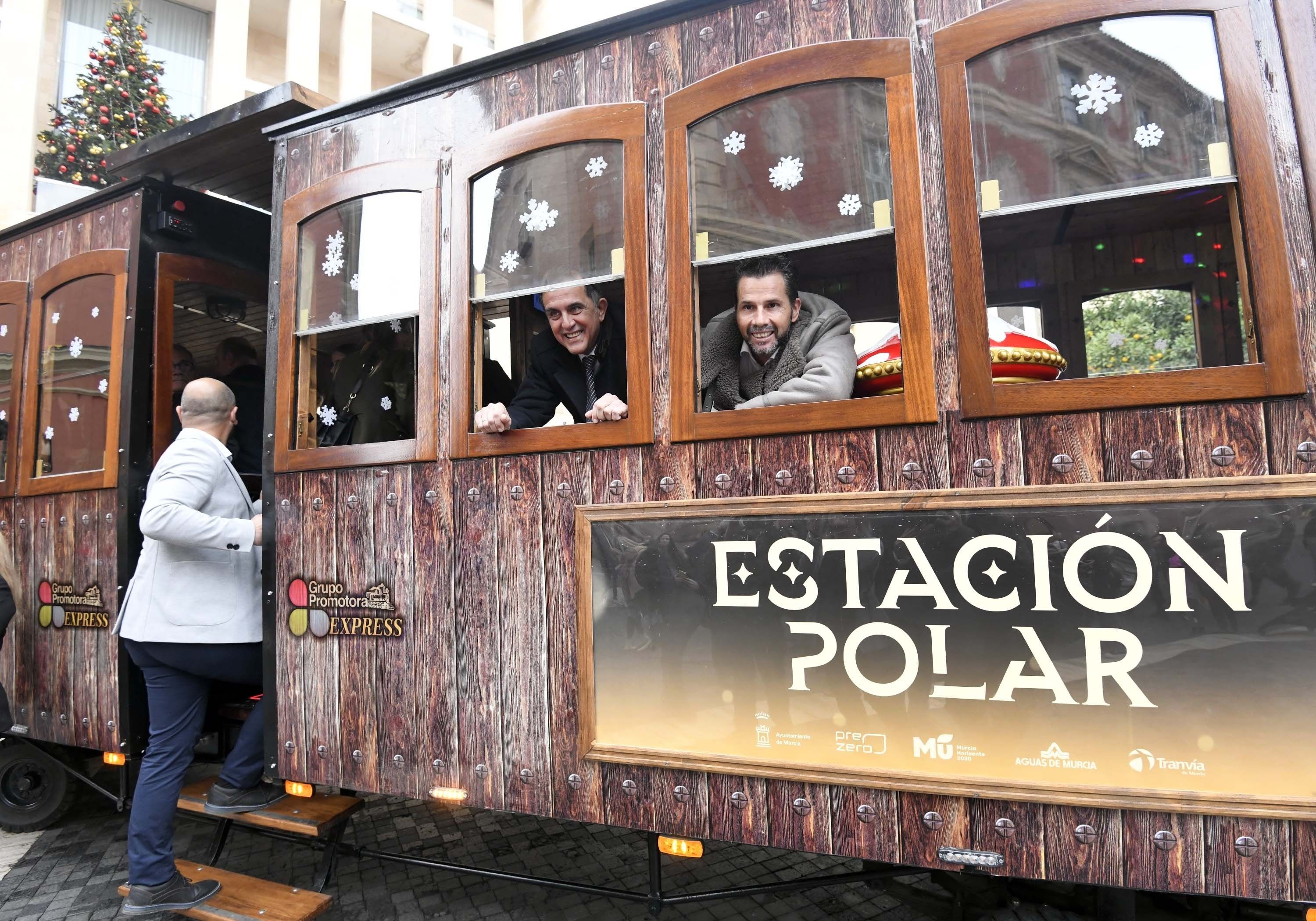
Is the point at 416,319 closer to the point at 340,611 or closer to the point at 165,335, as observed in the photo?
the point at 340,611

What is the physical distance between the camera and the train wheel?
4094 mm

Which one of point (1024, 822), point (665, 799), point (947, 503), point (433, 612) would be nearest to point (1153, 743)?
point (1024, 822)

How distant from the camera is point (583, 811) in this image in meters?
2.37

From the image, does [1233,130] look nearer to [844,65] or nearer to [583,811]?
[844,65]

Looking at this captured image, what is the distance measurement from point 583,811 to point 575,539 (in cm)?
89

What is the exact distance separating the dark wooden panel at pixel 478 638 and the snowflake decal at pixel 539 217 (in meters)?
0.85

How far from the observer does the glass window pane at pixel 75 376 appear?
3.61m

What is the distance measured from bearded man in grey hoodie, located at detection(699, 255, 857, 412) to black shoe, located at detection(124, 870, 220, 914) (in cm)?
267

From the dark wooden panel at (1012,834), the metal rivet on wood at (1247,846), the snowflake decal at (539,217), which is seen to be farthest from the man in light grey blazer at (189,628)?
the metal rivet on wood at (1247,846)

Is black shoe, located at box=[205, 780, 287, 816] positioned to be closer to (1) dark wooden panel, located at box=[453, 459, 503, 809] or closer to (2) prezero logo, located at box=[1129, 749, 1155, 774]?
(1) dark wooden panel, located at box=[453, 459, 503, 809]

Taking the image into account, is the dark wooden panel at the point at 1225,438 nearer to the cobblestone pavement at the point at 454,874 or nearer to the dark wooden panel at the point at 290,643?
the cobblestone pavement at the point at 454,874

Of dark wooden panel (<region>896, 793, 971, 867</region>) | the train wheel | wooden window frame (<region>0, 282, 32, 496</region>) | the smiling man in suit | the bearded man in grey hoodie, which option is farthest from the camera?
the train wheel

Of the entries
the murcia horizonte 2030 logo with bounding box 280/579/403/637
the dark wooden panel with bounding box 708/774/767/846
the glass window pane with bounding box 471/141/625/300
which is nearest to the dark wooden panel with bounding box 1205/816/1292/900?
the dark wooden panel with bounding box 708/774/767/846

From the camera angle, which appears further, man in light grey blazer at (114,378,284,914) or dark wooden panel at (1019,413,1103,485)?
man in light grey blazer at (114,378,284,914)
